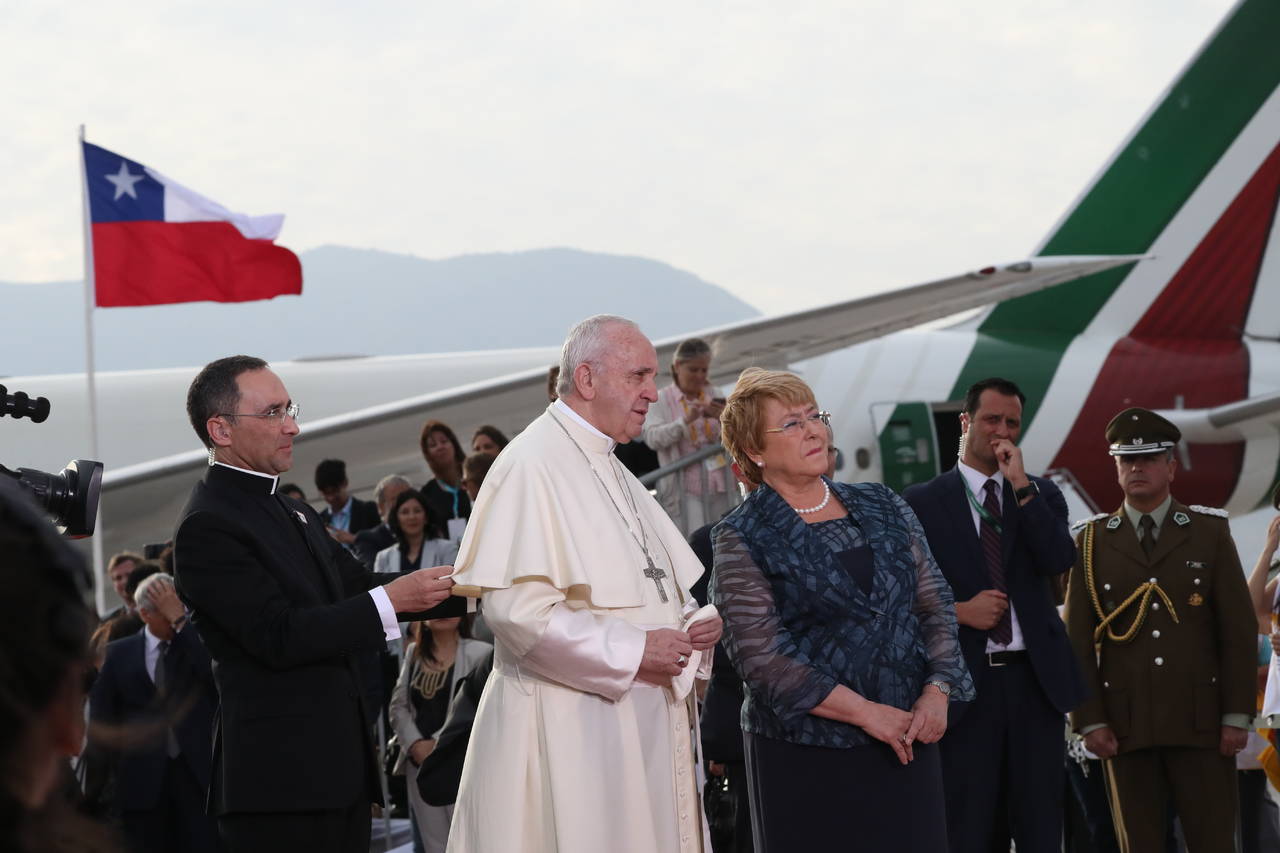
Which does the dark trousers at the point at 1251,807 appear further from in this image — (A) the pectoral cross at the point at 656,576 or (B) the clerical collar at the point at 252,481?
(B) the clerical collar at the point at 252,481

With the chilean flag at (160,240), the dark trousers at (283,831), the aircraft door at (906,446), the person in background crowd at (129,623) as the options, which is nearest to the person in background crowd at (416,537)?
the person in background crowd at (129,623)

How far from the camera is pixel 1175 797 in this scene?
437cm

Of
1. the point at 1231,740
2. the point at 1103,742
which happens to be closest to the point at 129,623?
the point at 1103,742

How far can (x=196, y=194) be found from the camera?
8.81m

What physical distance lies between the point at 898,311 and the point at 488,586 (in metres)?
8.22

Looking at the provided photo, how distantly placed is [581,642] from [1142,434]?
2.45 metres

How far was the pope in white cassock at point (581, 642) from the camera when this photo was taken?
288 cm

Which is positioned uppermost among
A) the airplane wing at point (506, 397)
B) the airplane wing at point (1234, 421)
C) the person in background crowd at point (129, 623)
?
the airplane wing at point (506, 397)

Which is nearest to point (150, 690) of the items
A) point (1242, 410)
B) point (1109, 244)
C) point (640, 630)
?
point (640, 630)

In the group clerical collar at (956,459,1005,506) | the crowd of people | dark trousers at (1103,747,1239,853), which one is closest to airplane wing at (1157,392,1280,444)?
dark trousers at (1103,747,1239,853)

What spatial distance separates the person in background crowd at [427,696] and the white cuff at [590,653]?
238 cm

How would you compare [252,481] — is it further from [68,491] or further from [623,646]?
[623,646]

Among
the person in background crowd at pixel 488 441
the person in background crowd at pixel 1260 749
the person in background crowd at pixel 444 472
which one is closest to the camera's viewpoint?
the person in background crowd at pixel 1260 749

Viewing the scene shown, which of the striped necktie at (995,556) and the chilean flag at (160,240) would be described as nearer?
the striped necktie at (995,556)
